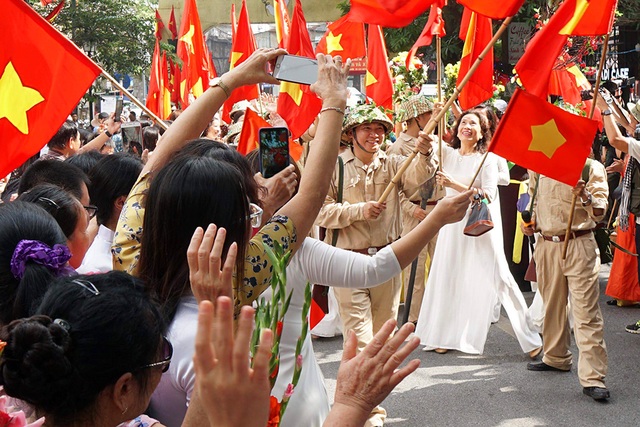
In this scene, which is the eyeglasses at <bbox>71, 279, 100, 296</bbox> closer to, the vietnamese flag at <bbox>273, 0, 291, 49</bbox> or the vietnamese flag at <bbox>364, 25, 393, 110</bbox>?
the vietnamese flag at <bbox>364, 25, 393, 110</bbox>

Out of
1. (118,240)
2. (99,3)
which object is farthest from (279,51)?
(99,3)

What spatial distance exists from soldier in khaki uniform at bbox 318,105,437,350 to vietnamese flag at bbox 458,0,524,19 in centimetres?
114

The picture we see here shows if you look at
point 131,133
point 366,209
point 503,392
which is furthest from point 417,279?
point 131,133

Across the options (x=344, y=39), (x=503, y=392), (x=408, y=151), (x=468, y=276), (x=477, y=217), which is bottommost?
(x=503, y=392)

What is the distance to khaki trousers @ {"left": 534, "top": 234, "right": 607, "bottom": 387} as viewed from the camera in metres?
5.79

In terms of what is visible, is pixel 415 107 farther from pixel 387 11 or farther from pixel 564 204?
pixel 387 11

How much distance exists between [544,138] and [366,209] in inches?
50.8

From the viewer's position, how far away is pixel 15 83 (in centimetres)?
390

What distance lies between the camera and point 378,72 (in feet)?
26.1

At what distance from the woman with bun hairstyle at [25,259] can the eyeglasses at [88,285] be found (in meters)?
0.40

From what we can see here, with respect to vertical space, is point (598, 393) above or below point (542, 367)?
above

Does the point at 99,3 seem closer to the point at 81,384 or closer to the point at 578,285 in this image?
the point at 578,285

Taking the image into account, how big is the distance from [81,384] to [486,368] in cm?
516

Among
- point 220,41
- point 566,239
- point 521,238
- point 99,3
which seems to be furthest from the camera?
point 220,41
